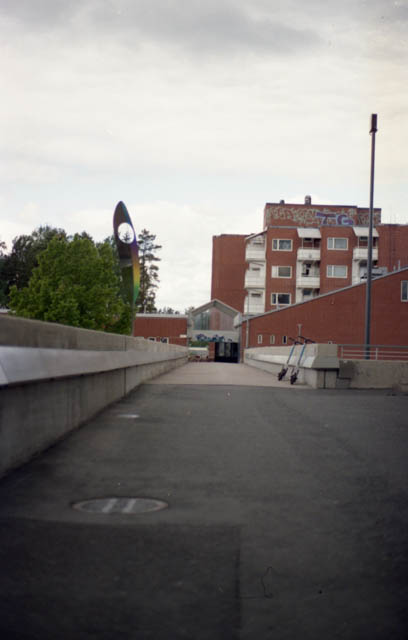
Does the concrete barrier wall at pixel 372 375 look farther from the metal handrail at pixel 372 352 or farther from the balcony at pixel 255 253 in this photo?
the balcony at pixel 255 253

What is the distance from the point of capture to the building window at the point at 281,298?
8294cm

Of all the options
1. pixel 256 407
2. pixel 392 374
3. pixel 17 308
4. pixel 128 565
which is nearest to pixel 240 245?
pixel 17 308

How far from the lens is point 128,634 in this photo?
2.62m

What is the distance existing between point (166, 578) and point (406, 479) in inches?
113

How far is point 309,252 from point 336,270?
3.80 meters

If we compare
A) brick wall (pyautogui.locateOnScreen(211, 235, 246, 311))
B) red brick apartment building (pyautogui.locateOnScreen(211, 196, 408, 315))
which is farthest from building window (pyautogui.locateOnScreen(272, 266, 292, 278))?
brick wall (pyautogui.locateOnScreen(211, 235, 246, 311))

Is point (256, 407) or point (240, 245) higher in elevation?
point (240, 245)

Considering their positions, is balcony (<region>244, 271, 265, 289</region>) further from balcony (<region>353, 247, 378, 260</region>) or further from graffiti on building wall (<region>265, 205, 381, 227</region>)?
balcony (<region>353, 247, 378, 260</region>)

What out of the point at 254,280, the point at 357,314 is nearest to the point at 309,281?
the point at 254,280

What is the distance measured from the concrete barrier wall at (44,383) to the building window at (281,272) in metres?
73.3


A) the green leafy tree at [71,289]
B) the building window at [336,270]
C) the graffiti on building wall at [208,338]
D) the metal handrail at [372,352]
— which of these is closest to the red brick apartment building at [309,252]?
the building window at [336,270]

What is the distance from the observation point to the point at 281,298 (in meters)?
83.2

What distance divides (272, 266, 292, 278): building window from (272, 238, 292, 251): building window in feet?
7.27

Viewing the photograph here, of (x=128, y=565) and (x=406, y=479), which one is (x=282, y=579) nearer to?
(x=128, y=565)
